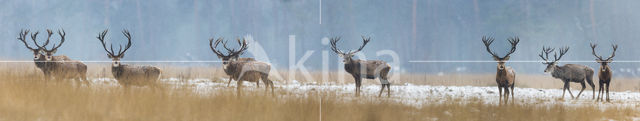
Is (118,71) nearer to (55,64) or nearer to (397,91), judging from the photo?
(55,64)

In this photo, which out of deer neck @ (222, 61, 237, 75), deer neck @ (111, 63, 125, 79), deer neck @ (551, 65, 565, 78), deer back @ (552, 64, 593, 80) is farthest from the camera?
deer back @ (552, 64, 593, 80)

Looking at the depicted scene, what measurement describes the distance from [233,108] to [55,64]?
4.21 m

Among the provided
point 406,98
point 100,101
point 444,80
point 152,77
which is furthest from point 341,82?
point 100,101

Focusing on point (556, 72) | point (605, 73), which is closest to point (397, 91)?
point (605, 73)

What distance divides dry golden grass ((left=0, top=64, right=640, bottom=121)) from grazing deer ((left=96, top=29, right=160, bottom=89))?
24 cm

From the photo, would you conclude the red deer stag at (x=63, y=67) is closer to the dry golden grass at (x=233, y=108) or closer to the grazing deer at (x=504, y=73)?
the dry golden grass at (x=233, y=108)

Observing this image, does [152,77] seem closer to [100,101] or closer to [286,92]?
[100,101]

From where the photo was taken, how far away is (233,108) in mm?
6410

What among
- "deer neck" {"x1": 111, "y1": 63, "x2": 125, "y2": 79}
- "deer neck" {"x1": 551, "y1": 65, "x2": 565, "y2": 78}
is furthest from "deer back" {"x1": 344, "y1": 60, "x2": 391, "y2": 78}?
"deer neck" {"x1": 111, "y1": 63, "x2": 125, "y2": 79}

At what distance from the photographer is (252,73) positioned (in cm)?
828

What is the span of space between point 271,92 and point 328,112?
884 millimetres

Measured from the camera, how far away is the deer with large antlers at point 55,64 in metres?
7.60

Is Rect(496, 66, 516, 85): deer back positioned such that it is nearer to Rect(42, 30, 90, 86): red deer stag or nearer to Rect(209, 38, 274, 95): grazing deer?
Rect(209, 38, 274, 95): grazing deer

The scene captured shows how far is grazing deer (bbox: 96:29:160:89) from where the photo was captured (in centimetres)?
726
